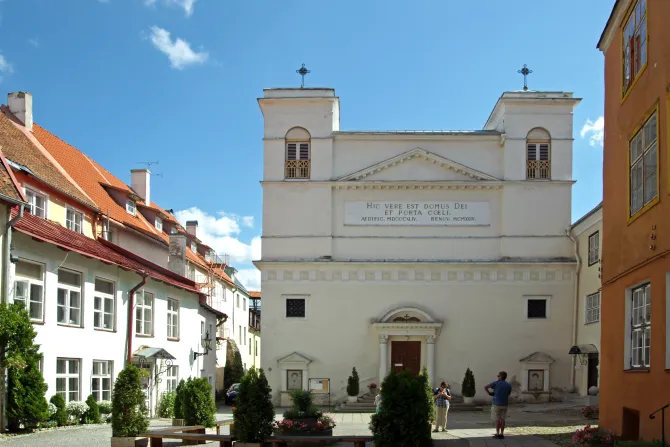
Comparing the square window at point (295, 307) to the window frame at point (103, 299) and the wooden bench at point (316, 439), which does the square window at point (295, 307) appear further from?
the wooden bench at point (316, 439)

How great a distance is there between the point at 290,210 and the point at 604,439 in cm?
2439

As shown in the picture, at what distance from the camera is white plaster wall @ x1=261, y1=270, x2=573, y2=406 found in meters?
37.2

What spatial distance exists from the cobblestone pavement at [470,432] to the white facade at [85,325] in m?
1.76

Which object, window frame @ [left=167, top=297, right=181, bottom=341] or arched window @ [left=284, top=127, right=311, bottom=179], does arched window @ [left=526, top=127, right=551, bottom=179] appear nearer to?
arched window @ [left=284, top=127, right=311, bottom=179]

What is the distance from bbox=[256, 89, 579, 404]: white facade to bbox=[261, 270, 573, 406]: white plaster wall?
5cm

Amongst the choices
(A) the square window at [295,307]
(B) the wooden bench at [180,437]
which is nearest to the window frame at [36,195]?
(B) the wooden bench at [180,437]

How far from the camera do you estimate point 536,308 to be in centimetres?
3762

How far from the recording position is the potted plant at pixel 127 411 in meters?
16.8

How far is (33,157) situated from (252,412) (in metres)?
15.2

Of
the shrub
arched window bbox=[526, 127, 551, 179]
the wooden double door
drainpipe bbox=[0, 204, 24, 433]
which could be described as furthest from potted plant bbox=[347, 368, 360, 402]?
drainpipe bbox=[0, 204, 24, 433]

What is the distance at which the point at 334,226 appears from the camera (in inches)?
1503

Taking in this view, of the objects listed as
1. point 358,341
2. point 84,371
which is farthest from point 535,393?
point 84,371

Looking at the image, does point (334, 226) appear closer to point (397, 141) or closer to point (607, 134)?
point (397, 141)

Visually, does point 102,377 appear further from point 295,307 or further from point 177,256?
point 177,256
